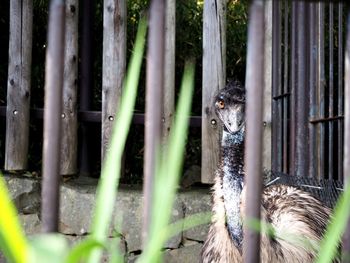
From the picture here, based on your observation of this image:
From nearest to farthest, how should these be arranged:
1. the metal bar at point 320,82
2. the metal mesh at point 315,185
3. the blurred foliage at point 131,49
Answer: the metal mesh at point 315,185
the metal bar at point 320,82
the blurred foliage at point 131,49

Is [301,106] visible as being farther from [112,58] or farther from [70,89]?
[70,89]

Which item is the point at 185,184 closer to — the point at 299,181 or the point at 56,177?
the point at 299,181

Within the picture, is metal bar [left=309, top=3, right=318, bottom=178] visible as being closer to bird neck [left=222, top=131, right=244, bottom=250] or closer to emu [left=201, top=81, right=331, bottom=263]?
emu [left=201, top=81, right=331, bottom=263]

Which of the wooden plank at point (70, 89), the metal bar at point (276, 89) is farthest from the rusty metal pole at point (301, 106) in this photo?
the wooden plank at point (70, 89)

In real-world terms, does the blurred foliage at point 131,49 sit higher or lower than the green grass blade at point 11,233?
higher

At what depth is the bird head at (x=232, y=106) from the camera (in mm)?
3865

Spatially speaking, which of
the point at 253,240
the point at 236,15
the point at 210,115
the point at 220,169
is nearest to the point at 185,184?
the point at 210,115

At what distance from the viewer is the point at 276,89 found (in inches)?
188

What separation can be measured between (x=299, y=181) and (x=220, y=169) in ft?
2.95

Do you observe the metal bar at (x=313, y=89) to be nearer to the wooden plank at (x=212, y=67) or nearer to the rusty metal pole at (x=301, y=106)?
the rusty metal pole at (x=301, y=106)

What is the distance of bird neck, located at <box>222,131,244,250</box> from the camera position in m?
3.41

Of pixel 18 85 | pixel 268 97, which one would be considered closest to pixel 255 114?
pixel 18 85

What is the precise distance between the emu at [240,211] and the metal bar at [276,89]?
0.50 m

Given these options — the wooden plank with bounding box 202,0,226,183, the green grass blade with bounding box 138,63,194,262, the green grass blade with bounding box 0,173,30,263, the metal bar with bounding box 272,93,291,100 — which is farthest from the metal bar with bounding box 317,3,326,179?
the green grass blade with bounding box 0,173,30,263
